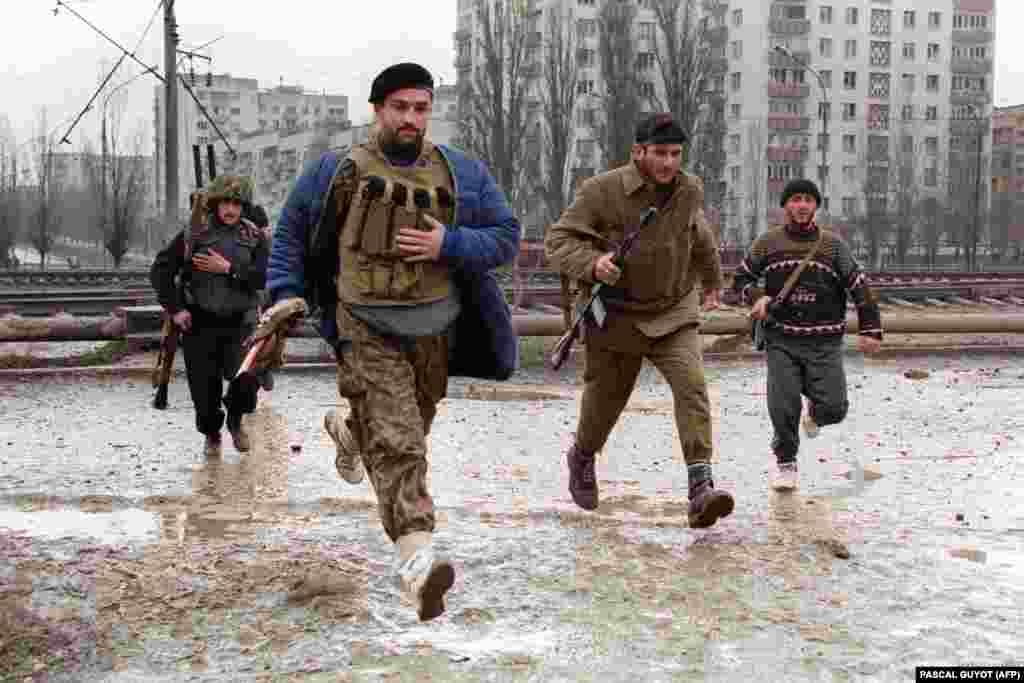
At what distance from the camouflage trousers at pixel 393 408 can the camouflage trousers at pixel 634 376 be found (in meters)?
1.55

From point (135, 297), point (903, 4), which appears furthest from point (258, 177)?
point (135, 297)

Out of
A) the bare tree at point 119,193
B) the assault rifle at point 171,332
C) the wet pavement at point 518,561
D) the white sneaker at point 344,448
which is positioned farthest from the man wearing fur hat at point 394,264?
the bare tree at point 119,193

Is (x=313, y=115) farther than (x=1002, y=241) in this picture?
Yes

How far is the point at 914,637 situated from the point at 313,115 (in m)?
172

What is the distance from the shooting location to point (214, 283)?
8.95m

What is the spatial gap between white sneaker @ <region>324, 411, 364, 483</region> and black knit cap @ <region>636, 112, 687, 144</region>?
190 centimetres

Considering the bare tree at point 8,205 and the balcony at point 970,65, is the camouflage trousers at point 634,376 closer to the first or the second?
the bare tree at point 8,205

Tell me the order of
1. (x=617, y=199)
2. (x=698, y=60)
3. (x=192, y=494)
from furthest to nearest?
(x=698, y=60) → (x=192, y=494) → (x=617, y=199)

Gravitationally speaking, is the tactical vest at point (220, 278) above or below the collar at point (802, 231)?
below

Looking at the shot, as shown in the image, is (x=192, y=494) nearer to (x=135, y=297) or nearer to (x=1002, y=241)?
(x=135, y=297)

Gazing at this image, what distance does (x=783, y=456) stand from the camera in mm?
7996

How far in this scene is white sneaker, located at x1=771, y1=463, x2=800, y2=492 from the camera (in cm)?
791

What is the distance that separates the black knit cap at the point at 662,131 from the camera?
20.9 ft

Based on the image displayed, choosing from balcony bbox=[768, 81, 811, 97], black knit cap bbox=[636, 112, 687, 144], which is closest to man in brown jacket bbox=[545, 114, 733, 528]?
black knit cap bbox=[636, 112, 687, 144]
